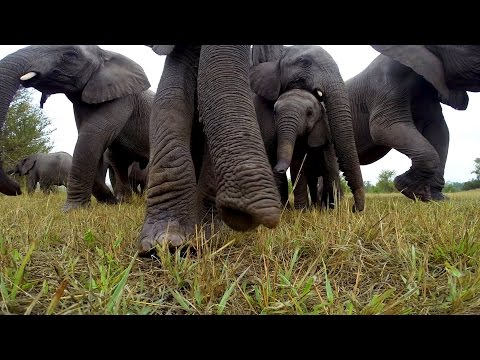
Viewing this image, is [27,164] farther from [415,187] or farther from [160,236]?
[160,236]

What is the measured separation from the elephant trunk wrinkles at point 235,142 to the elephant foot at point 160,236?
216 mm

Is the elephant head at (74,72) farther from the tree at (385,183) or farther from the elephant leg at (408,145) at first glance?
the tree at (385,183)

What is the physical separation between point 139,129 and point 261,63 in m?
2.24

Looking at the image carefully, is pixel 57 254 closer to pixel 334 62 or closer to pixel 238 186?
pixel 238 186

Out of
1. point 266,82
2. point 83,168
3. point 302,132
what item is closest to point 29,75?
point 83,168

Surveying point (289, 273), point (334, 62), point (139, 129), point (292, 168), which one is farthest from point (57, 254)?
point (139, 129)

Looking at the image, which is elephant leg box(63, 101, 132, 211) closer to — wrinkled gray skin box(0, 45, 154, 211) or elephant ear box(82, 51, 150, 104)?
wrinkled gray skin box(0, 45, 154, 211)

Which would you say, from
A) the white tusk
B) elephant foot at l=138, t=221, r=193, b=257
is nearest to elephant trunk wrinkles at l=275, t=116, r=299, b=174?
elephant foot at l=138, t=221, r=193, b=257

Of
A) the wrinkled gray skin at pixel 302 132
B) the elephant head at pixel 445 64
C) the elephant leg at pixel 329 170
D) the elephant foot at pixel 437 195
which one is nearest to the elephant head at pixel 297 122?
the wrinkled gray skin at pixel 302 132

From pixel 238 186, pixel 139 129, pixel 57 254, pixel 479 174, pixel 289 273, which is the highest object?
pixel 238 186

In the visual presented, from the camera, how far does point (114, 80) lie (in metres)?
4.82

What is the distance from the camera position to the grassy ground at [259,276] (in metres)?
1.05
